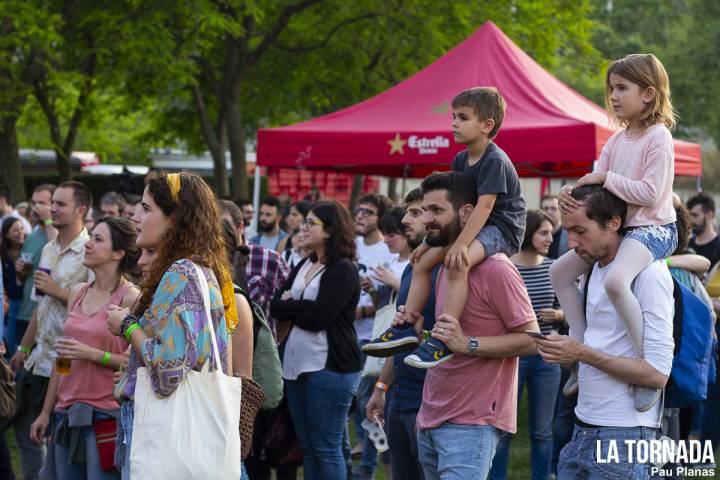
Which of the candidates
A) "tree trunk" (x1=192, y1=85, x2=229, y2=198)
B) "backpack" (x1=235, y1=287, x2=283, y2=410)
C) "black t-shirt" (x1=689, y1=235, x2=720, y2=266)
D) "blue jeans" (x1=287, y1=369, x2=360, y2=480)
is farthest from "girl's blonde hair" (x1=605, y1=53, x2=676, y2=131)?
"tree trunk" (x1=192, y1=85, x2=229, y2=198)

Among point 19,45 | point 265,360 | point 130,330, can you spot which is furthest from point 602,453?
point 19,45

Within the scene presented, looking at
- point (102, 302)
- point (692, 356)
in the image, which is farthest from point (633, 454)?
point (102, 302)

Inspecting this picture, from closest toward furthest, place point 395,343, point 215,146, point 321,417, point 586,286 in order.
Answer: point 586,286 → point 395,343 → point 321,417 → point 215,146

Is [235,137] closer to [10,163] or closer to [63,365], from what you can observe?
[10,163]

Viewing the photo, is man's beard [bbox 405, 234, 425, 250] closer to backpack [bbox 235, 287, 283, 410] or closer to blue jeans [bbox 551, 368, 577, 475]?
backpack [bbox 235, 287, 283, 410]

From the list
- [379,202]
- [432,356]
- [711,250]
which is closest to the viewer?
[432,356]

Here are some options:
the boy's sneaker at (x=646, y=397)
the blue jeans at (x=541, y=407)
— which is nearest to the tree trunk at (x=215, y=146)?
the blue jeans at (x=541, y=407)

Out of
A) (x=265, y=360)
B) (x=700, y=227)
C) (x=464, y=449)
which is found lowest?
(x=464, y=449)

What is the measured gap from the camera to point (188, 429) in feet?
12.3

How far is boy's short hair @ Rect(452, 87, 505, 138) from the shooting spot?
489 centimetres

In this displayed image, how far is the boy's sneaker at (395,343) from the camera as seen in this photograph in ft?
15.4

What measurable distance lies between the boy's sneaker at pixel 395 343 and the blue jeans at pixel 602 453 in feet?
3.26

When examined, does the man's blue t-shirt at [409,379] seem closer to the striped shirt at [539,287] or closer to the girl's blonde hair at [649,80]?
the girl's blonde hair at [649,80]

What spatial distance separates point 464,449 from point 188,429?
1195 millimetres
